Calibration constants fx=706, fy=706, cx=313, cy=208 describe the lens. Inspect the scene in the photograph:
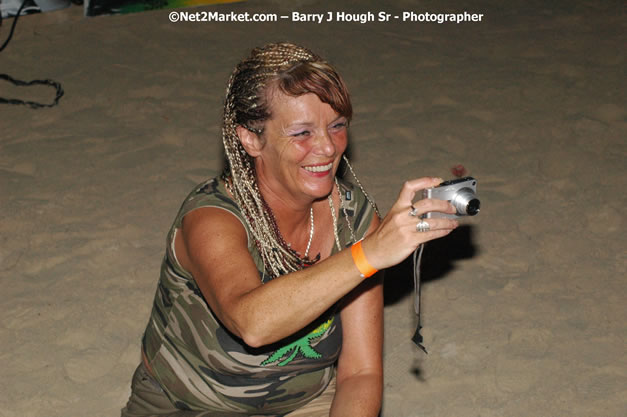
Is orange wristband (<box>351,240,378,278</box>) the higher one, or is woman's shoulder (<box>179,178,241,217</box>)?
orange wristband (<box>351,240,378,278</box>)

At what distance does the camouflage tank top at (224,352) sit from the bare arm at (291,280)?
0.19 meters

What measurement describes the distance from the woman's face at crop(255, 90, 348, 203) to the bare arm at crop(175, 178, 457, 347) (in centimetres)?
29

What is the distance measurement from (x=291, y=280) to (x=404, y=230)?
28 centimetres

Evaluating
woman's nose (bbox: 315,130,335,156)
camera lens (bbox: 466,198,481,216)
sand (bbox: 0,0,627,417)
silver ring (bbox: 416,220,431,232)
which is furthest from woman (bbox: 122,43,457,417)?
sand (bbox: 0,0,627,417)

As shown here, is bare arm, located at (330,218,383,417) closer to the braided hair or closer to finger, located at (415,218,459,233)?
the braided hair

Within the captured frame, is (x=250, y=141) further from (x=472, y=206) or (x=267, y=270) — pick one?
(x=472, y=206)

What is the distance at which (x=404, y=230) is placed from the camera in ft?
4.83

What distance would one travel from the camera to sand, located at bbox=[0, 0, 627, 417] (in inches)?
122

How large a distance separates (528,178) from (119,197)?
8.20 feet

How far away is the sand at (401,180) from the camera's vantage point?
3.09 meters

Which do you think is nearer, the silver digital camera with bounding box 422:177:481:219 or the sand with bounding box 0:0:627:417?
the silver digital camera with bounding box 422:177:481:219

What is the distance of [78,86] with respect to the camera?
5445mm

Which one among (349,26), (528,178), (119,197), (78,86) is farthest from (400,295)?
(349,26)

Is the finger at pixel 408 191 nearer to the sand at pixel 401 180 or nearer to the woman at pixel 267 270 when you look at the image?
the woman at pixel 267 270
